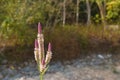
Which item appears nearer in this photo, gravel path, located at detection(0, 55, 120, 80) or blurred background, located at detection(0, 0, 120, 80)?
gravel path, located at detection(0, 55, 120, 80)

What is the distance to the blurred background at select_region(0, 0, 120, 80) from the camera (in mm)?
7902

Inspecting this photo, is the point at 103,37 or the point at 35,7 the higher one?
the point at 35,7

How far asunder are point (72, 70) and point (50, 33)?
131 cm

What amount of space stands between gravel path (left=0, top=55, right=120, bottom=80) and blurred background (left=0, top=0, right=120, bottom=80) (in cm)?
24

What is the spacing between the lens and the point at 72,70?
25.5ft

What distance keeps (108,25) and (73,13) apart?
48.1 inches

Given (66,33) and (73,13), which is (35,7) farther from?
(73,13)

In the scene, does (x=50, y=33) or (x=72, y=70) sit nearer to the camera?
(x=72, y=70)

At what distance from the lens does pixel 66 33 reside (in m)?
8.87

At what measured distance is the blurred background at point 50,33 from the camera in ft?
25.9

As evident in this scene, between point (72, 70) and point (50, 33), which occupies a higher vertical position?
point (50, 33)

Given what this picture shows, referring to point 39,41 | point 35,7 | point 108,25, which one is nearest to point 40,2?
point 35,7

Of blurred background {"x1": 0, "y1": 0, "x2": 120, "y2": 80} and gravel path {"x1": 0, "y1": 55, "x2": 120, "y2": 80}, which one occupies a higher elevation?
blurred background {"x1": 0, "y1": 0, "x2": 120, "y2": 80}

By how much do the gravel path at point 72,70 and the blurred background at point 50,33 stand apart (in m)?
0.24
